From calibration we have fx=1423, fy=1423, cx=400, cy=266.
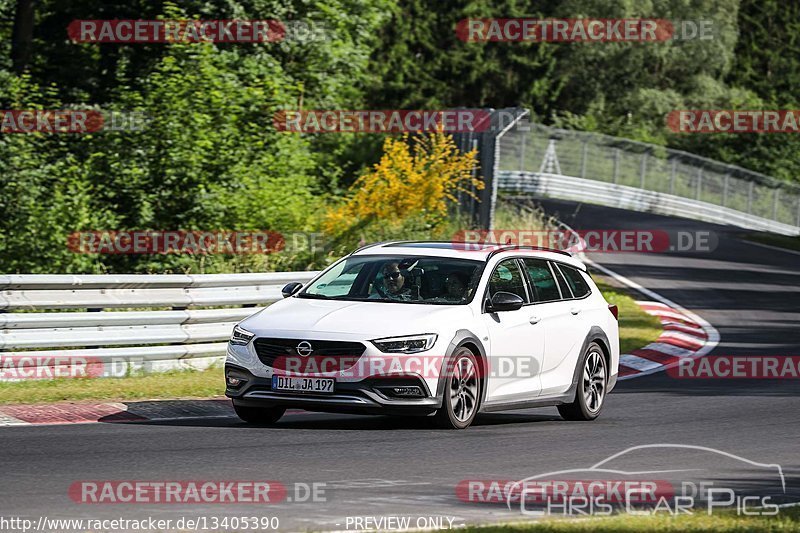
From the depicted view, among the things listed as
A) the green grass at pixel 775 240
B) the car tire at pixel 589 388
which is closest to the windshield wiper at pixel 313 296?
the car tire at pixel 589 388

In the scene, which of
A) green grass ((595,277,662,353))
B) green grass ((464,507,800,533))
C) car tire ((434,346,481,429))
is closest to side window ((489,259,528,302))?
car tire ((434,346,481,429))

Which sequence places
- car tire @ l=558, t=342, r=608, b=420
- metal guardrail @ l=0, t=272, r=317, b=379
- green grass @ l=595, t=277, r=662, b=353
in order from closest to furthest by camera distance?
car tire @ l=558, t=342, r=608, b=420
metal guardrail @ l=0, t=272, r=317, b=379
green grass @ l=595, t=277, r=662, b=353

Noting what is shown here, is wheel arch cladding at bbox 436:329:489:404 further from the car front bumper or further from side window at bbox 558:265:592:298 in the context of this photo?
side window at bbox 558:265:592:298

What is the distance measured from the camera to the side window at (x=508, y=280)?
13000 millimetres

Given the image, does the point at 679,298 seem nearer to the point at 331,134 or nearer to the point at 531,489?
the point at 331,134

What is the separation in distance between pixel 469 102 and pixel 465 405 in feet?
210

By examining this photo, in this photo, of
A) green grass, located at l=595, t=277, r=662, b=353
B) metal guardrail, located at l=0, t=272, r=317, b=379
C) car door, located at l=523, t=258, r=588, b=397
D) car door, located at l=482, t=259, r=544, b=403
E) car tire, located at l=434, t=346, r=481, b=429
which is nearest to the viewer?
car tire, located at l=434, t=346, r=481, b=429

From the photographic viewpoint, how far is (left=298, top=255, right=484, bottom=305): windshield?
41.4 feet

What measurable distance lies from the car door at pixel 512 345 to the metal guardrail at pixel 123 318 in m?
4.30

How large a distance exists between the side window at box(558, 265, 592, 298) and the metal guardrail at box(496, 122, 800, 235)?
3824cm

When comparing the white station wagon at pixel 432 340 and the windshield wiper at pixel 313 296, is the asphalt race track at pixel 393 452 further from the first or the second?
the windshield wiper at pixel 313 296

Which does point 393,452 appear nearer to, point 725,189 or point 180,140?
point 180,140

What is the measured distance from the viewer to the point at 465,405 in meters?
12.3

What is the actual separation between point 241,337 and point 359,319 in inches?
40.3
